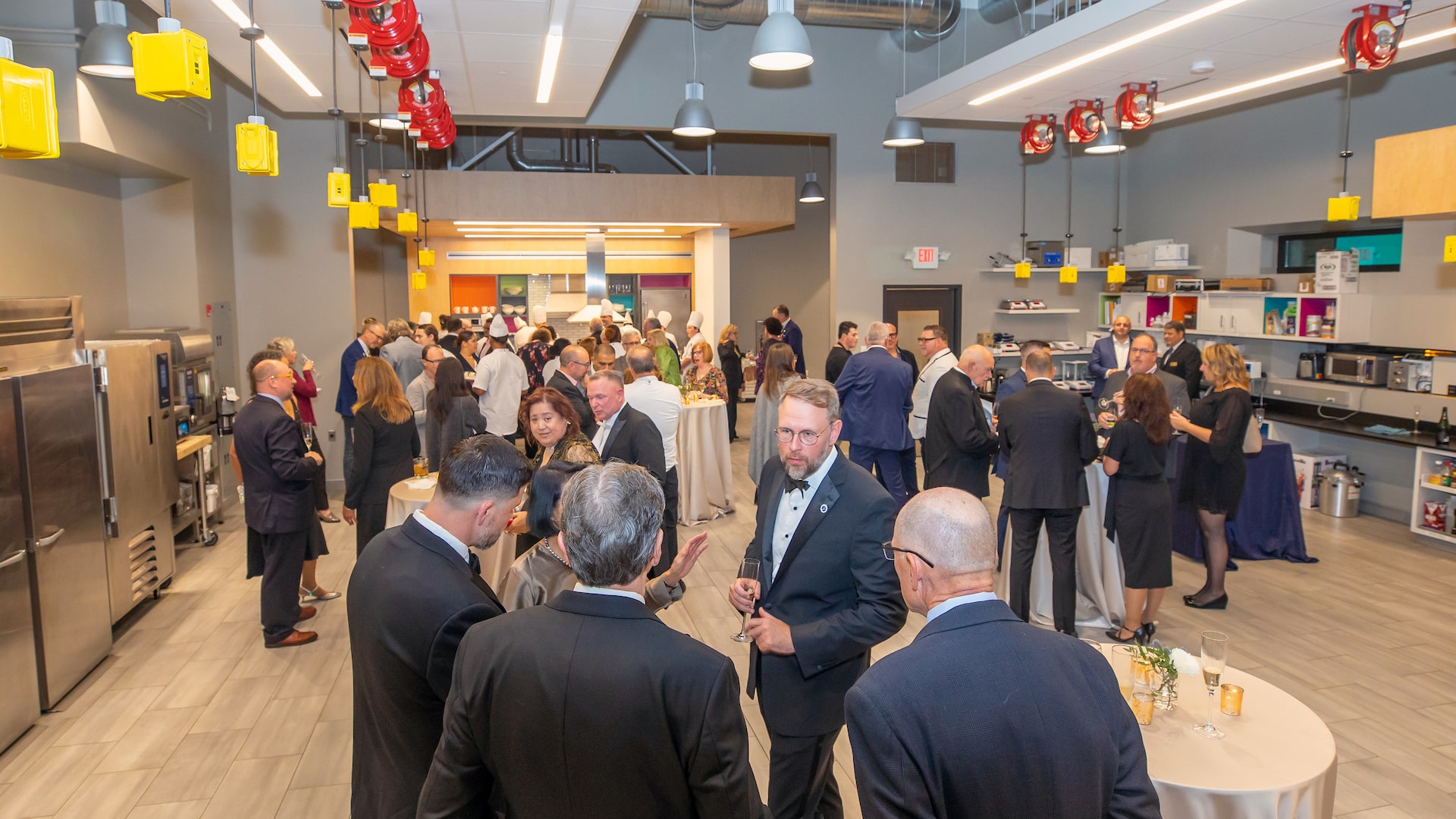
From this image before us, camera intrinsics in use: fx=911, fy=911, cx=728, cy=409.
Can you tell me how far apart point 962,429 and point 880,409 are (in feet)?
3.84

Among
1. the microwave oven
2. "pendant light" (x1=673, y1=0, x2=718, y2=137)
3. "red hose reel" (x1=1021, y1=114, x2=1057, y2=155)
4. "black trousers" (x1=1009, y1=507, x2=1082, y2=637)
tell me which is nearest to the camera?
"black trousers" (x1=1009, y1=507, x2=1082, y2=637)

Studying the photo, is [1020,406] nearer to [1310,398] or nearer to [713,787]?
[713,787]

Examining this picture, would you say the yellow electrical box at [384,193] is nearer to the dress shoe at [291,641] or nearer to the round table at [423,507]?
the round table at [423,507]

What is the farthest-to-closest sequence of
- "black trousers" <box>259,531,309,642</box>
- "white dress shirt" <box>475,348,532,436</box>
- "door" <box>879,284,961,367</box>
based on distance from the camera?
"door" <box>879,284,961,367</box> < "white dress shirt" <box>475,348,532,436</box> < "black trousers" <box>259,531,309,642</box>

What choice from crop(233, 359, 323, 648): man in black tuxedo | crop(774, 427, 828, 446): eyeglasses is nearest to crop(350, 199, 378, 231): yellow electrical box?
crop(233, 359, 323, 648): man in black tuxedo

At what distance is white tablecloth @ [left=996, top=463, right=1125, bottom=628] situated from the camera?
5422 mm

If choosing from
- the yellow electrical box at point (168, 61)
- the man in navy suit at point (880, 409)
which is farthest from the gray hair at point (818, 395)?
the man in navy suit at point (880, 409)

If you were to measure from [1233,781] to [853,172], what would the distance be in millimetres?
9859

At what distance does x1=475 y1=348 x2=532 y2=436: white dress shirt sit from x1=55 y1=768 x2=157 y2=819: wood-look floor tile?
404 centimetres

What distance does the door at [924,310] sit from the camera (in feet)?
38.5

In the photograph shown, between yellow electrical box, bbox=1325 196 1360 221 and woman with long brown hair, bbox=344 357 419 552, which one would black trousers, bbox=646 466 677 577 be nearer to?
woman with long brown hair, bbox=344 357 419 552

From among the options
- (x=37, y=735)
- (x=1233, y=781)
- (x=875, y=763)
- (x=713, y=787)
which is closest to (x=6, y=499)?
(x=37, y=735)

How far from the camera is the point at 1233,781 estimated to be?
2.27 metres

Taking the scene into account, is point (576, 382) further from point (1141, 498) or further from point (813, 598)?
point (813, 598)
